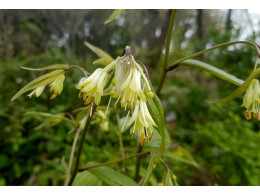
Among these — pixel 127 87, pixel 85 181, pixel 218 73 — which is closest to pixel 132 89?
pixel 127 87

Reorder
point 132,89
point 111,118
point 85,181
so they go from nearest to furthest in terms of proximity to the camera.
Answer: point 132,89 < point 85,181 < point 111,118

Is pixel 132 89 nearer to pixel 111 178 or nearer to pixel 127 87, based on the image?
pixel 127 87

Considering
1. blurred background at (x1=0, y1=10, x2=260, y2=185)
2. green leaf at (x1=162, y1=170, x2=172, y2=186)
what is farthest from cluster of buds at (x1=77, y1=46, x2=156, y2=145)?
blurred background at (x1=0, y1=10, x2=260, y2=185)

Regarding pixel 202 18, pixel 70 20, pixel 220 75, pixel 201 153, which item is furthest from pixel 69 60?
pixel 202 18

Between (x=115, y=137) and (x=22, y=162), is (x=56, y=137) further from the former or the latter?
(x=115, y=137)

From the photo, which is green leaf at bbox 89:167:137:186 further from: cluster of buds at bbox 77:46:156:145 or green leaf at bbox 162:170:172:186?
cluster of buds at bbox 77:46:156:145

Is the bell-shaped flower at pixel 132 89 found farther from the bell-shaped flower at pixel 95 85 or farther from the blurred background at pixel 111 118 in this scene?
the blurred background at pixel 111 118
